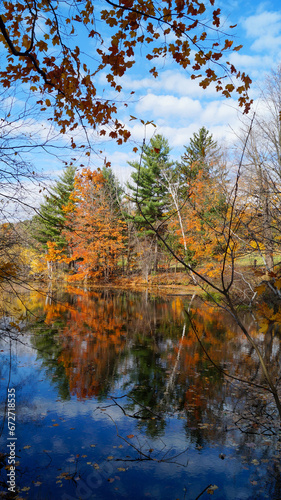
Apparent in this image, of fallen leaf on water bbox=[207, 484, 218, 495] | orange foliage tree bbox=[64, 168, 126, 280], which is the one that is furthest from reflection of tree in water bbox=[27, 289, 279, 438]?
orange foliage tree bbox=[64, 168, 126, 280]

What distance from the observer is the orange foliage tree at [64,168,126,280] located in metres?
26.0

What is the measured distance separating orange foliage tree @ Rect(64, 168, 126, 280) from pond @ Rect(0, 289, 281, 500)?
56.0ft

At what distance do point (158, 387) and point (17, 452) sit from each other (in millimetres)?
2742

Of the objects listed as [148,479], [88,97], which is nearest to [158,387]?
[148,479]

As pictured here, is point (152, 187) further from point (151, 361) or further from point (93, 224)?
point (151, 361)

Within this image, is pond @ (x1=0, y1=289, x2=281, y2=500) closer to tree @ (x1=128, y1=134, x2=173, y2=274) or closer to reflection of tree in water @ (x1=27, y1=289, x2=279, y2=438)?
reflection of tree in water @ (x1=27, y1=289, x2=279, y2=438)

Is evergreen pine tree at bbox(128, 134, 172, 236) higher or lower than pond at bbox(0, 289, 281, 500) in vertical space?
higher

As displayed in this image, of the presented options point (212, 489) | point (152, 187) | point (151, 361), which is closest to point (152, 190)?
point (152, 187)

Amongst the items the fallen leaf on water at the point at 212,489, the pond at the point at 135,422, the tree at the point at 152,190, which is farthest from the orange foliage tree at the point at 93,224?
the fallen leaf on water at the point at 212,489

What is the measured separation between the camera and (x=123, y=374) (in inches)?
269

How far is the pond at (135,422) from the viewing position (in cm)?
363

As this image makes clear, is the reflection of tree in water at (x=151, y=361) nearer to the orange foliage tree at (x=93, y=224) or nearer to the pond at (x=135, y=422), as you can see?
the pond at (x=135, y=422)

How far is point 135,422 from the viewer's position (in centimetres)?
493

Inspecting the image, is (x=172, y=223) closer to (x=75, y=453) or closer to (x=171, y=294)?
(x=171, y=294)
